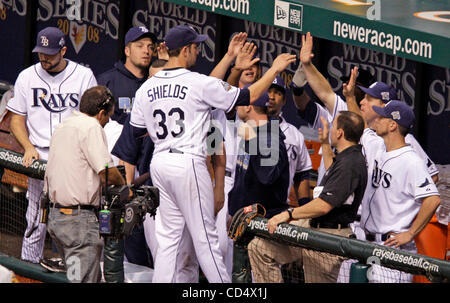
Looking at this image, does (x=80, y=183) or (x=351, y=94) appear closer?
(x=80, y=183)

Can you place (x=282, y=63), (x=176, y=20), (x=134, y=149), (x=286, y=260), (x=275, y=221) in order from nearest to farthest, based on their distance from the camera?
(x=275, y=221) < (x=286, y=260) < (x=282, y=63) < (x=134, y=149) < (x=176, y=20)

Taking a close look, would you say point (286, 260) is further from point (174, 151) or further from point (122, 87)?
point (122, 87)

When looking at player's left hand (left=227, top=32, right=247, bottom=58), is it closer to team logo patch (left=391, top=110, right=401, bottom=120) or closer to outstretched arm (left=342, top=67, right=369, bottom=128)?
outstretched arm (left=342, top=67, right=369, bottom=128)

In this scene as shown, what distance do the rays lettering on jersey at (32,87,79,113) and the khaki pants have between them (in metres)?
2.06

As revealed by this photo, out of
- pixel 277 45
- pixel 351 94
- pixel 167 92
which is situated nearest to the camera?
pixel 167 92

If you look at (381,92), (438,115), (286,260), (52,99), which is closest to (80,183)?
(286,260)

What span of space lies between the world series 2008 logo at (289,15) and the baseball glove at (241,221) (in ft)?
6.17

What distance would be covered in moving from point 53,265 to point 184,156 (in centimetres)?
125

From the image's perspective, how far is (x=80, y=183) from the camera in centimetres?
647

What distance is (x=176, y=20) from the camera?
10195 millimetres

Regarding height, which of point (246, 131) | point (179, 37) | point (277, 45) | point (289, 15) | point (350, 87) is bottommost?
point (246, 131)

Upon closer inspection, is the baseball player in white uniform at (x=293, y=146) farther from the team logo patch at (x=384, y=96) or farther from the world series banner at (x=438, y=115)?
the world series banner at (x=438, y=115)

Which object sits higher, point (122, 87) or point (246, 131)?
point (122, 87)

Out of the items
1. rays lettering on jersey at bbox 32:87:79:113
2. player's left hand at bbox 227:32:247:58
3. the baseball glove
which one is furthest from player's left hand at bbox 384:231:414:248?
rays lettering on jersey at bbox 32:87:79:113
